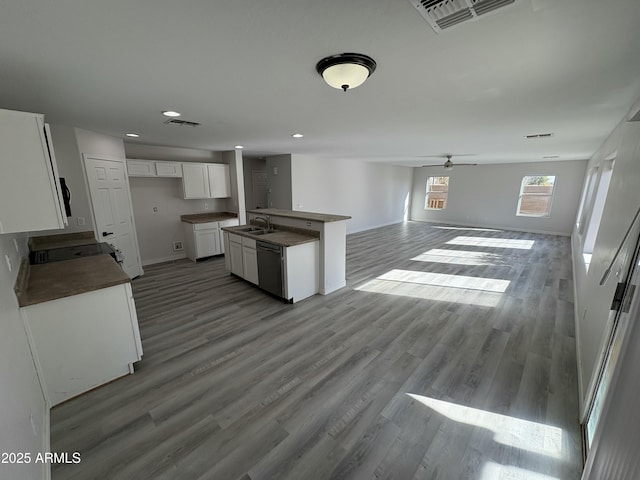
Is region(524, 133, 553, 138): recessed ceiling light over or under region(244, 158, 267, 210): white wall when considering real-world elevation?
over

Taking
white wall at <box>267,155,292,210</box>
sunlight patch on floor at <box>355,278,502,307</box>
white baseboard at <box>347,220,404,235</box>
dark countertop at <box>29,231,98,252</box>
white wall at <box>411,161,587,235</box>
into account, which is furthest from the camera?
white baseboard at <box>347,220,404,235</box>

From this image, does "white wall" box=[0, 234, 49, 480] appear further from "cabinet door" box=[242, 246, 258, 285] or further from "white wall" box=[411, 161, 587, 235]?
"white wall" box=[411, 161, 587, 235]

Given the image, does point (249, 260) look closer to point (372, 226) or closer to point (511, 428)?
point (511, 428)

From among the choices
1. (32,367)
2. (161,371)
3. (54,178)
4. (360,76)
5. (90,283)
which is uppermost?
(360,76)

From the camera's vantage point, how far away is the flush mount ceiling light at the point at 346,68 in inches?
57.4

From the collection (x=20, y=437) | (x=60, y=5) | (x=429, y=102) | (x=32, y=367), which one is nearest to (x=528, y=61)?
(x=429, y=102)

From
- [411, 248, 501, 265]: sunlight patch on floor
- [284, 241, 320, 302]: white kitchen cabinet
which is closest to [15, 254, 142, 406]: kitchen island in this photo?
[284, 241, 320, 302]: white kitchen cabinet

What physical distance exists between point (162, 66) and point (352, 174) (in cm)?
681

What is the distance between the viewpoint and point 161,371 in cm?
225

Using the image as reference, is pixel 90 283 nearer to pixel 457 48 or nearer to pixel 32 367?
pixel 32 367

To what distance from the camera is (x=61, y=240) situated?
3426 millimetres

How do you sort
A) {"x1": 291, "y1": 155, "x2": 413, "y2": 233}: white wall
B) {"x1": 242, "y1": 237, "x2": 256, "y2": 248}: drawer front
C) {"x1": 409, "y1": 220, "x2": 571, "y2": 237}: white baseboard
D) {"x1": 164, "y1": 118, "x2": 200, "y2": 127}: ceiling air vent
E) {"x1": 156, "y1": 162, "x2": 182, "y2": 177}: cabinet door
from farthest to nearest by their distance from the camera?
1. {"x1": 409, "y1": 220, "x2": 571, "y2": 237}: white baseboard
2. {"x1": 291, "y1": 155, "x2": 413, "y2": 233}: white wall
3. {"x1": 156, "y1": 162, "x2": 182, "y2": 177}: cabinet door
4. {"x1": 242, "y1": 237, "x2": 256, "y2": 248}: drawer front
5. {"x1": 164, "y1": 118, "x2": 200, "y2": 127}: ceiling air vent

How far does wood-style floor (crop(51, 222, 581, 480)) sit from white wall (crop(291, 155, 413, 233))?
11.9ft

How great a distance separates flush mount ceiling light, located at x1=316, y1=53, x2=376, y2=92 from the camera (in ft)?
4.78
